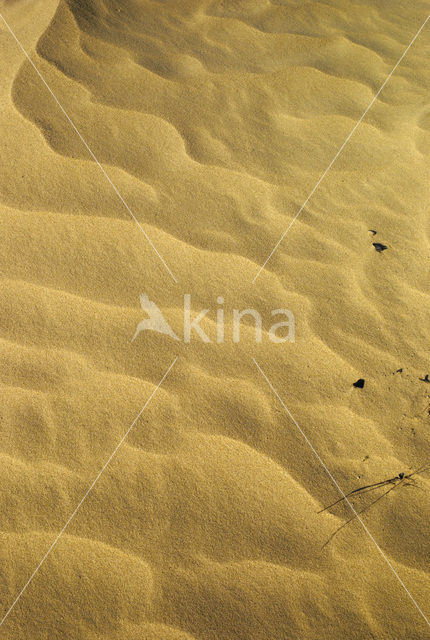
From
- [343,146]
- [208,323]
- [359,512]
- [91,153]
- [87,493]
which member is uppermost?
[343,146]

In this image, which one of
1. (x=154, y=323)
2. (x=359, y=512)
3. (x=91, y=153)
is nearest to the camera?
(x=359, y=512)

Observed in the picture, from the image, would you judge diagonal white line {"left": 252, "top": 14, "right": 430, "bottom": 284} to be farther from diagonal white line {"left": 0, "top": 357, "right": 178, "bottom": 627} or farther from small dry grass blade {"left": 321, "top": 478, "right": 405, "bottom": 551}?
small dry grass blade {"left": 321, "top": 478, "right": 405, "bottom": 551}

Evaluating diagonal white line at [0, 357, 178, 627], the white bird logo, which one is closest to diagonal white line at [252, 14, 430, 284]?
the white bird logo

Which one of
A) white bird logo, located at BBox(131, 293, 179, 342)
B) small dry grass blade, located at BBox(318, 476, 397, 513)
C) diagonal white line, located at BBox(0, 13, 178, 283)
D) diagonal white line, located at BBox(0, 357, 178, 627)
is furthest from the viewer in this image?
diagonal white line, located at BBox(0, 13, 178, 283)

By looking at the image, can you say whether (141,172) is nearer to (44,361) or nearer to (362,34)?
(44,361)

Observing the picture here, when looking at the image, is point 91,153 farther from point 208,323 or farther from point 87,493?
point 87,493

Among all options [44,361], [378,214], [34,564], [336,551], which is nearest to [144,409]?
[44,361]

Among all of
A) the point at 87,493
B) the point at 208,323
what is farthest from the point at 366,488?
the point at 87,493

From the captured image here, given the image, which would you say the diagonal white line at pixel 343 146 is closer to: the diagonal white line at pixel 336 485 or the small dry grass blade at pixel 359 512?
the diagonal white line at pixel 336 485
